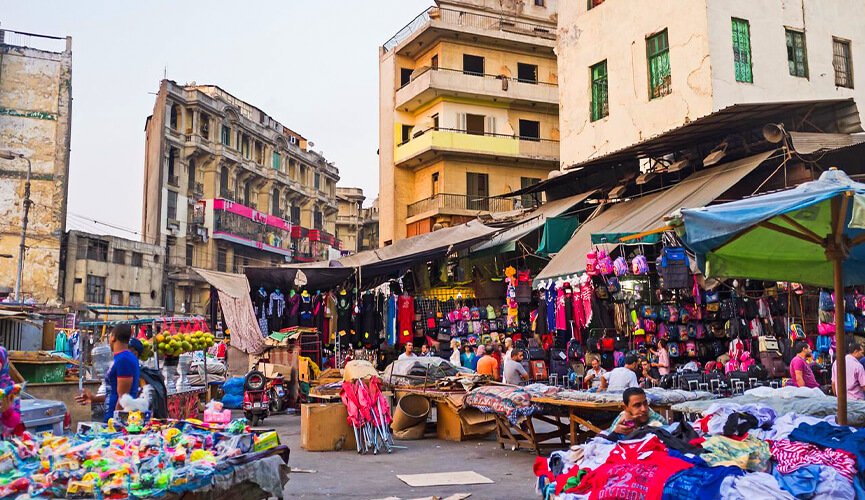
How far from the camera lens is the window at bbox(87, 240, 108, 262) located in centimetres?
4188

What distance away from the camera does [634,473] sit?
5.08 metres

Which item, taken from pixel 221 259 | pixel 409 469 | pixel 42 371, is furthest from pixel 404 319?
pixel 221 259

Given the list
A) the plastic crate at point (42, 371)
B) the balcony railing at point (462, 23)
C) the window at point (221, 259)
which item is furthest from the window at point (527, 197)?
the window at point (221, 259)

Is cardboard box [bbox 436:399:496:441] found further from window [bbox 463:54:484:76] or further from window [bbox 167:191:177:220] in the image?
window [bbox 167:191:177:220]

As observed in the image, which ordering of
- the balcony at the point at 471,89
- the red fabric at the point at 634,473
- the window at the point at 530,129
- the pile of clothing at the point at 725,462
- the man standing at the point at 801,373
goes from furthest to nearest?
1. the window at the point at 530,129
2. the balcony at the point at 471,89
3. the man standing at the point at 801,373
4. the red fabric at the point at 634,473
5. the pile of clothing at the point at 725,462

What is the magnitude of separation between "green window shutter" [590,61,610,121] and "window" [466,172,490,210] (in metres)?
11.7

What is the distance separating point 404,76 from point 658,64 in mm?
17882

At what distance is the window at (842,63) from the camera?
19.5 m

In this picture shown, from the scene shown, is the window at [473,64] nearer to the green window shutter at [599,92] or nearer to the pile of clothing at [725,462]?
the green window shutter at [599,92]

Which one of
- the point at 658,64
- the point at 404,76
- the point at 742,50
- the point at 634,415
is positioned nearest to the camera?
the point at 634,415

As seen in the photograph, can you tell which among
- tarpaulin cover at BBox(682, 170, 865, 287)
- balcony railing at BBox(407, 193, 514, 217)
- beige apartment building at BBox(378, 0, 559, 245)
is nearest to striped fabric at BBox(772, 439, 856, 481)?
tarpaulin cover at BBox(682, 170, 865, 287)

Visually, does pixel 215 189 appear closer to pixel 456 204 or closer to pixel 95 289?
pixel 95 289

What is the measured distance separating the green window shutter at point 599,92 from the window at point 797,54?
4.64 m

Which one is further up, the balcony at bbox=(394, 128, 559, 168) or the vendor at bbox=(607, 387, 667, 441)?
the balcony at bbox=(394, 128, 559, 168)
